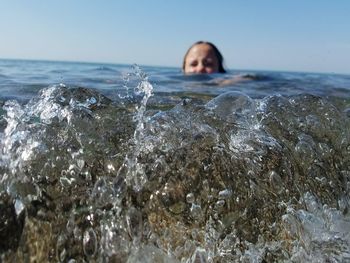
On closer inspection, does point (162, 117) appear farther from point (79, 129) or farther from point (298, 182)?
point (298, 182)

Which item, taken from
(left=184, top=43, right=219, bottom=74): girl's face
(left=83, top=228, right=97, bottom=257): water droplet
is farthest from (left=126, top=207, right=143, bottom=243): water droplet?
(left=184, top=43, right=219, bottom=74): girl's face

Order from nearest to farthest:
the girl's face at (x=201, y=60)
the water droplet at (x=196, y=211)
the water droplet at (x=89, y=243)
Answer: the water droplet at (x=89, y=243)
the water droplet at (x=196, y=211)
the girl's face at (x=201, y=60)

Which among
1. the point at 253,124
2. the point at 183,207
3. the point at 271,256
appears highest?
the point at 253,124

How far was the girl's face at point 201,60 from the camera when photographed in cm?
807

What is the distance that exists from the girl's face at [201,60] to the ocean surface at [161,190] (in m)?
5.28

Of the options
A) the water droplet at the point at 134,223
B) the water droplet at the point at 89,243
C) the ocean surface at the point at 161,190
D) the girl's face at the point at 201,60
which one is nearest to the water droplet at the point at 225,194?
the ocean surface at the point at 161,190

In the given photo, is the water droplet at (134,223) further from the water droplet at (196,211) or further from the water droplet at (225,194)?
the water droplet at (225,194)

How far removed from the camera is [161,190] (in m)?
2.11

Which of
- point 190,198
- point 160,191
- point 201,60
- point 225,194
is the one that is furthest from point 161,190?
point 201,60

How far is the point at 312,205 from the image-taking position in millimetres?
2393

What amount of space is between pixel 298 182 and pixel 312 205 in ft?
0.45

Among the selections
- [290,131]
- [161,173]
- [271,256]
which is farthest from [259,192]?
[290,131]

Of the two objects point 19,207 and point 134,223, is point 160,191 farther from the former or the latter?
point 19,207

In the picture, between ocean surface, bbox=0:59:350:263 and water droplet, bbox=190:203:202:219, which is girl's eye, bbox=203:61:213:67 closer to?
ocean surface, bbox=0:59:350:263
